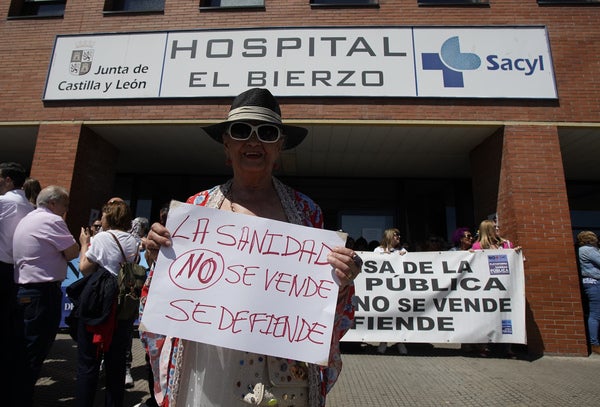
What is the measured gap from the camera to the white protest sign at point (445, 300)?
197 inches

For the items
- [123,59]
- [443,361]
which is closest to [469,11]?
[443,361]

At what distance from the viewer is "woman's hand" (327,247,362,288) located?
1.33m

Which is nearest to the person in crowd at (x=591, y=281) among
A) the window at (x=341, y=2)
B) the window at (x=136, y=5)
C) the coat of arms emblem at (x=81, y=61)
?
the window at (x=341, y=2)

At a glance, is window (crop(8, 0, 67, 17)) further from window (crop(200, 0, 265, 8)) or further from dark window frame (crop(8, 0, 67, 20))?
window (crop(200, 0, 265, 8))

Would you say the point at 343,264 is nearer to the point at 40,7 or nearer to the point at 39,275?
the point at 39,275

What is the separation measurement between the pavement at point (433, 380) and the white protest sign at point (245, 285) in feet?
8.16

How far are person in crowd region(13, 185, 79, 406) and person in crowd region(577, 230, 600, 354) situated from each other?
7027 mm

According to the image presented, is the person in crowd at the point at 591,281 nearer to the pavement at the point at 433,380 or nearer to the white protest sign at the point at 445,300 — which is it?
the pavement at the point at 433,380

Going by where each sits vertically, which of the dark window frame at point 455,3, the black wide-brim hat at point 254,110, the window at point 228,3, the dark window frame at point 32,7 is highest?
the dark window frame at point 32,7

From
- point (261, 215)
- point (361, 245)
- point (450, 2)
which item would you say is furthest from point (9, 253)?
point (450, 2)

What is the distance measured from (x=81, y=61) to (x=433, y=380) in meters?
7.88

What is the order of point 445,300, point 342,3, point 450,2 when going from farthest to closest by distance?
point 342,3 < point 450,2 < point 445,300

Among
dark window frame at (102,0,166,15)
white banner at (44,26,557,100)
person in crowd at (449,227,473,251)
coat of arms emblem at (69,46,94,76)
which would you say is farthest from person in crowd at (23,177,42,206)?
person in crowd at (449,227,473,251)

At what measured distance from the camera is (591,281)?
A: 18.2ft
